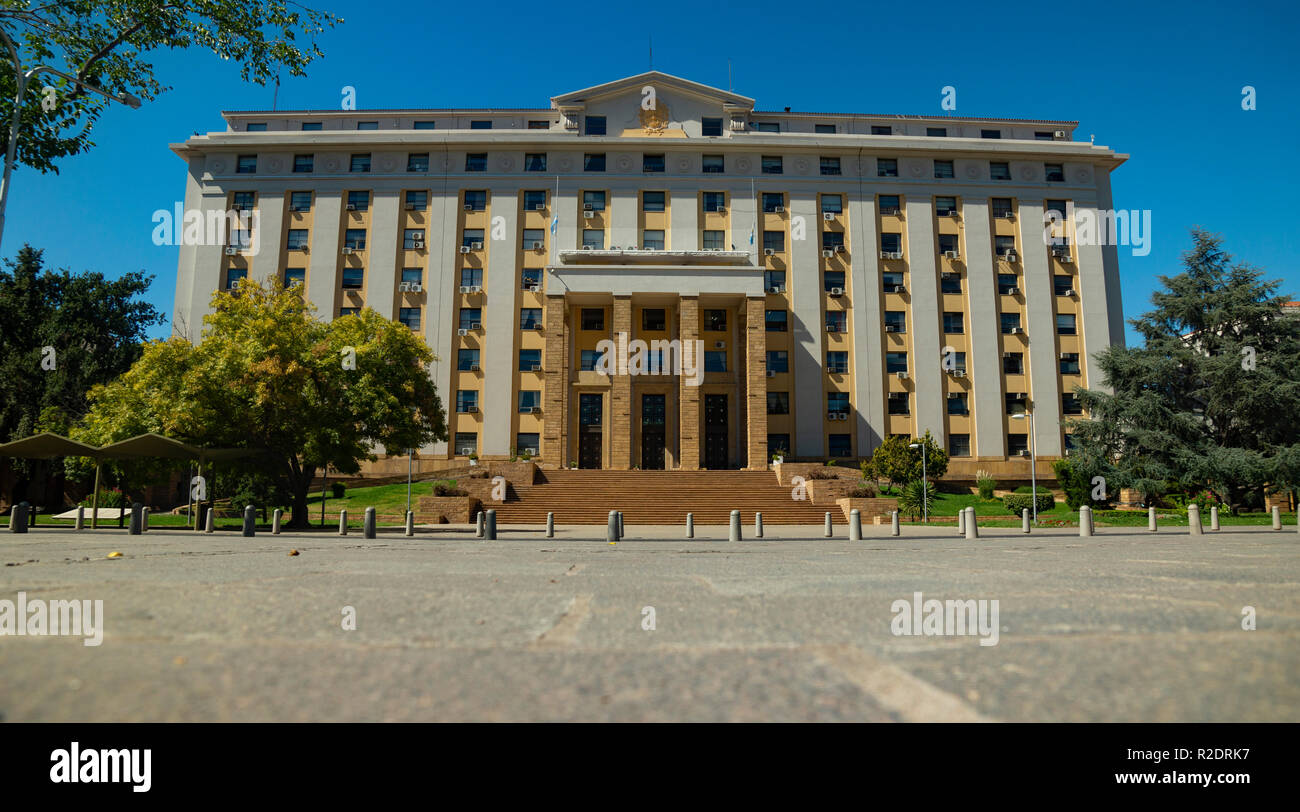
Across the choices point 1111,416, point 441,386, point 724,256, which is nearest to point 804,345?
point 724,256

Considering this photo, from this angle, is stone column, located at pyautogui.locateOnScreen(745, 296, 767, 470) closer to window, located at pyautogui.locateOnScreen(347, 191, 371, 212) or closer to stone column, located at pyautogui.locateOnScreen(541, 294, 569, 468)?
stone column, located at pyautogui.locateOnScreen(541, 294, 569, 468)

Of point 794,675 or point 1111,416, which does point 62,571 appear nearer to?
point 794,675

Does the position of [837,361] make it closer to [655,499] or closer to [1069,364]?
[1069,364]

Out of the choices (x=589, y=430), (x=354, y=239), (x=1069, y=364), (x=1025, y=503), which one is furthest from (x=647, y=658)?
(x=1069, y=364)

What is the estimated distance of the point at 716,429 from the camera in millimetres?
44062

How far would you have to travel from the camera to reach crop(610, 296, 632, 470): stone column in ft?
127

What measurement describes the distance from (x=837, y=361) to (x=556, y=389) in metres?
18.5

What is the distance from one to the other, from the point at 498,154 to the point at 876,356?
1131 inches

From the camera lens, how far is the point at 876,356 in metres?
44.3

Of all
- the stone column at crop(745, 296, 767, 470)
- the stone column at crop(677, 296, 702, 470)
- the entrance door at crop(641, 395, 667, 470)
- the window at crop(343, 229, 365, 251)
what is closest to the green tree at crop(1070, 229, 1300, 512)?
the stone column at crop(745, 296, 767, 470)

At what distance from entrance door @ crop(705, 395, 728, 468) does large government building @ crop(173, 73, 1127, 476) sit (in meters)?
0.13

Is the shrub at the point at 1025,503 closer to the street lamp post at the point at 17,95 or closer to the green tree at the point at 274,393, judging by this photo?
the green tree at the point at 274,393

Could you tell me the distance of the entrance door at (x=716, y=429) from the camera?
43938 millimetres

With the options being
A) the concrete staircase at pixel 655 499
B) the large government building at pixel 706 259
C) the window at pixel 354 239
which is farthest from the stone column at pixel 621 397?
the window at pixel 354 239
